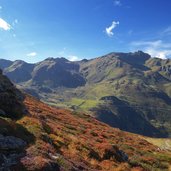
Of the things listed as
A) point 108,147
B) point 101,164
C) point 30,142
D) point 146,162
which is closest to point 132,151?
point 146,162

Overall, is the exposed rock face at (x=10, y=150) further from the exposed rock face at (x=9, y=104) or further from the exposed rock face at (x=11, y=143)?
the exposed rock face at (x=9, y=104)

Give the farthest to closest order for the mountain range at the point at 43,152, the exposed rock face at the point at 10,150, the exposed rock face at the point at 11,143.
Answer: the exposed rock face at the point at 11,143, the mountain range at the point at 43,152, the exposed rock face at the point at 10,150

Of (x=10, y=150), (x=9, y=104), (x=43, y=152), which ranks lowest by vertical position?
(x=43, y=152)

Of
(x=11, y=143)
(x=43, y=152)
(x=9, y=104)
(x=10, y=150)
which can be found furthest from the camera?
(x=9, y=104)

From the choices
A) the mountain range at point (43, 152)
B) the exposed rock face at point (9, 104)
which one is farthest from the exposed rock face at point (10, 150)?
the exposed rock face at point (9, 104)

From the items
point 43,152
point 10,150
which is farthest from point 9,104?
point 10,150

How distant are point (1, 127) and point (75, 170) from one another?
5.98m

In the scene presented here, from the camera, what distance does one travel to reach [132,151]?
3762 centimetres

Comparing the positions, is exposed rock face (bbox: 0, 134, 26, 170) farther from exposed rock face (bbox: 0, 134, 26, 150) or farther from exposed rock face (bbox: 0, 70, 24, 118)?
exposed rock face (bbox: 0, 70, 24, 118)

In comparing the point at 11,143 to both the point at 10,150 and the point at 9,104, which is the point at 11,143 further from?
the point at 9,104

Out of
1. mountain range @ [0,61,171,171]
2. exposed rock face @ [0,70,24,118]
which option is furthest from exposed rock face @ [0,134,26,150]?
exposed rock face @ [0,70,24,118]

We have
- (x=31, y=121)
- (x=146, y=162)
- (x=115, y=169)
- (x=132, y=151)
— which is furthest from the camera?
(x=132, y=151)

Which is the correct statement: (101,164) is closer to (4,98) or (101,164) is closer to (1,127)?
(1,127)

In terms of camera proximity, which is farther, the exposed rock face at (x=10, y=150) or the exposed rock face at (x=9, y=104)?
the exposed rock face at (x=9, y=104)
